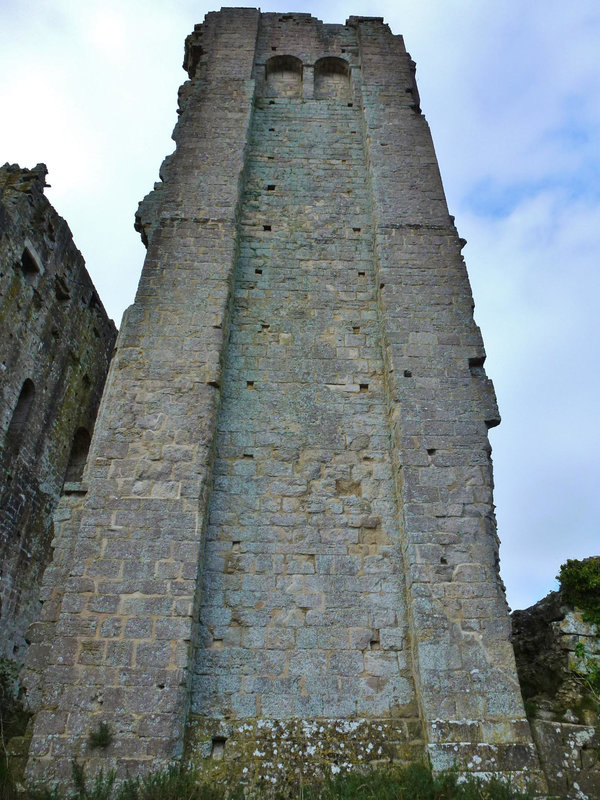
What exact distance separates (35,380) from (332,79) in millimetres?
7549

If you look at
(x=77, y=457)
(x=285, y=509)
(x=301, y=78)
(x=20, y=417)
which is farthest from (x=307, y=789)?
(x=77, y=457)

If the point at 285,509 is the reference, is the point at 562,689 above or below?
below

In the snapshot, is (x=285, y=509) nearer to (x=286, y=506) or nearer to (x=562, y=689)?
(x=286, y=506)

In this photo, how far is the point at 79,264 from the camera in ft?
46.4

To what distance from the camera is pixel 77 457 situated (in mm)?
13523

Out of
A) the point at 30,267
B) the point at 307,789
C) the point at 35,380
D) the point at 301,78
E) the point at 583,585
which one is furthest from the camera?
the point at 30,267

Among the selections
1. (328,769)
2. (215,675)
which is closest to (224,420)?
(215,675)

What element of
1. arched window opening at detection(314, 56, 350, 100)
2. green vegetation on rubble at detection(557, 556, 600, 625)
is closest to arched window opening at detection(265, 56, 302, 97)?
arched window opening at detection(314, 56, 350, 100)

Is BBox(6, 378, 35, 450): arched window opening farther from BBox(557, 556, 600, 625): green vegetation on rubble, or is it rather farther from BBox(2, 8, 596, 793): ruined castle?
BBox(557, 556, 600, 625): green vegetation on rubble

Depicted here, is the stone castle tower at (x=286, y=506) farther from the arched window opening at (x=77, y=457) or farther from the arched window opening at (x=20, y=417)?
the arched window opening at (x=77, y=457)

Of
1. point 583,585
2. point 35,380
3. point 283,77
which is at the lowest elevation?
point 583,585

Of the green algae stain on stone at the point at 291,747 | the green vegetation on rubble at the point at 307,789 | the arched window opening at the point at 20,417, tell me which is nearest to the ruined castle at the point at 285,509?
the green algae stain on stone at the point at 291,747

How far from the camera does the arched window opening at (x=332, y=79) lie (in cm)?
977

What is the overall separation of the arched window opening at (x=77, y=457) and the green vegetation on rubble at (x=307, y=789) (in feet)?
31.6
